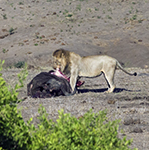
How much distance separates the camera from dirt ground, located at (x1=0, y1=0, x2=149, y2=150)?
7.55 metres

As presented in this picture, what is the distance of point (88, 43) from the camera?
87.9 feet

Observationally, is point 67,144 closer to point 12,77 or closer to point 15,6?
point 12,77

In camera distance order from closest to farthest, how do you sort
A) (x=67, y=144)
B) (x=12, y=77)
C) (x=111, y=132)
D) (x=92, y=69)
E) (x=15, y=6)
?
(x=67, y=144), (x=111, y=132), (x=92, y=69), (x=12, y=77), (x=15, y=6)

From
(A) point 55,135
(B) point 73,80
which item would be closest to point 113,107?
(B) point 73,80

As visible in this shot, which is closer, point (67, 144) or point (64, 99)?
point (67, 144)

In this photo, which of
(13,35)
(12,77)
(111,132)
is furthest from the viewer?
(13,35)

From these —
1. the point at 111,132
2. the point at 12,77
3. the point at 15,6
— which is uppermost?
the point at 111,132

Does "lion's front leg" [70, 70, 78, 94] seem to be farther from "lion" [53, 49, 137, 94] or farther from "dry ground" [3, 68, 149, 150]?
"dry ground" [3, 68, 149, 150]

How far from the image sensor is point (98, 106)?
25.2 ft

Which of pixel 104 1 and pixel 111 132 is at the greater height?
pixel 111 132

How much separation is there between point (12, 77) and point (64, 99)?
4966mm

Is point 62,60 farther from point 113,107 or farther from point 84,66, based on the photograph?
point 113,107

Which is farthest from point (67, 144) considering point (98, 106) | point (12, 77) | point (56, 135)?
point (12, 77)

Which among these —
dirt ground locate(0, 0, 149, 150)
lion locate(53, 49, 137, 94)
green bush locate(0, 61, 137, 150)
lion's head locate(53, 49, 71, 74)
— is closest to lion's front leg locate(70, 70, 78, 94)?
lion locate(53, 49, 137, 94)
